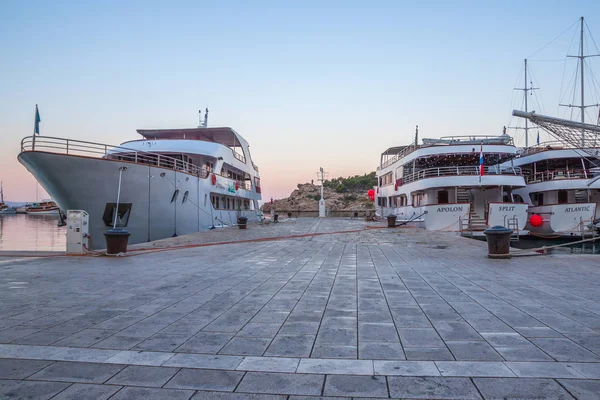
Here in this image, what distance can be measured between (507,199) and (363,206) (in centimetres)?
7311

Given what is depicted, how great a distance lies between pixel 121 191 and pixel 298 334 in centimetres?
1511

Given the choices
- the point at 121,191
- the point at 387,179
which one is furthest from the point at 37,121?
the point at 387,179

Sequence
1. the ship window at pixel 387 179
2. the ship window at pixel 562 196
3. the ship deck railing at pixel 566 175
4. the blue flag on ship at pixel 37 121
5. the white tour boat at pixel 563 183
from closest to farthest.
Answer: the blue flag on ship at pixel 37 121 → the white tour boat at pixel 563 183 → the ship deck railing at pixel 566 175 → the ship window at pixel 562 196 → the ship window at pixel 387 179

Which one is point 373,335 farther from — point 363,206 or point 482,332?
point 363,206

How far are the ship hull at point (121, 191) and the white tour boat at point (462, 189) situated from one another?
15.1 metres

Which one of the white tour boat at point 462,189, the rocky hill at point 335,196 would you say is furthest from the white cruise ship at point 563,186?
the rocky hill at point 335,196

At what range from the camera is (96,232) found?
1714 centimetres

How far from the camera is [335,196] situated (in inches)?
4535

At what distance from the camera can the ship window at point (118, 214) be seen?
56.6 ft

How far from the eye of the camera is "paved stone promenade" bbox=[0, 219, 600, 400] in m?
3.10

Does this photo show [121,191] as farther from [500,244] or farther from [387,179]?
[387,179]

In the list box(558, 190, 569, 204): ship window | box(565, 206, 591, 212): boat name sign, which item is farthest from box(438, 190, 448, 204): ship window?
box(558, 190, 569, 204): ship window

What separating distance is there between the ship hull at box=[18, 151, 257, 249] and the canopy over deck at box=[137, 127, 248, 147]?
8174 mm

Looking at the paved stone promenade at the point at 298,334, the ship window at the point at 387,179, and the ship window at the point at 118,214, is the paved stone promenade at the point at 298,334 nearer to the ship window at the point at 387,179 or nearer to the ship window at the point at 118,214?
the ship window at the point at 118,214
